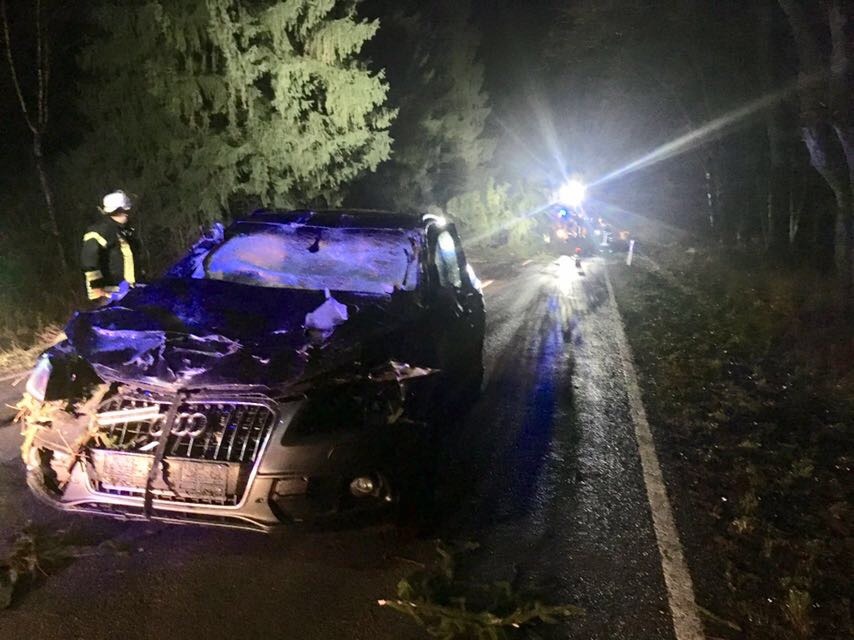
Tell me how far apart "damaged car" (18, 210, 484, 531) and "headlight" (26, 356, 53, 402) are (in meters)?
0.01

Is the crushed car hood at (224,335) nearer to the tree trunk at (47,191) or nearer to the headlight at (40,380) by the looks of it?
the headlight at (40,380)

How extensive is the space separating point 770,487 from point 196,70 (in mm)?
10508

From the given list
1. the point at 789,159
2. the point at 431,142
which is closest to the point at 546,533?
the point at 789,159

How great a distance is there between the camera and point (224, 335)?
418cm

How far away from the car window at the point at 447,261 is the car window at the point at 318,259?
367mm

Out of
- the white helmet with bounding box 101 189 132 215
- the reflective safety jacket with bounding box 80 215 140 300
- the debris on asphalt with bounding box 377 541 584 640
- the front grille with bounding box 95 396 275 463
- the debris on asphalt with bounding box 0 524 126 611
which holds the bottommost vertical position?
the debris on asphalt with bounding box 0 524 126 611

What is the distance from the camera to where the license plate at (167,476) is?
12.0ft

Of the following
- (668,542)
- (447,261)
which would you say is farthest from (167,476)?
(447,261)

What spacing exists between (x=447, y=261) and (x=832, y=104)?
7.27 metres

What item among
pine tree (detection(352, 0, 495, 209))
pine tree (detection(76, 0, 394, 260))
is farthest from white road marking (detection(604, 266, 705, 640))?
pine tree (detection(352, 0, 495, 209))

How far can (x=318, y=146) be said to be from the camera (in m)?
12.6

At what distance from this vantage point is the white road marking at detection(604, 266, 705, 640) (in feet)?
11.9

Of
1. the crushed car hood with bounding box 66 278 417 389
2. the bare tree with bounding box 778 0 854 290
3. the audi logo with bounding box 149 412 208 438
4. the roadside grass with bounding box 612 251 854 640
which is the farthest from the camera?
the bare tree with bounding box 778 0 854 290

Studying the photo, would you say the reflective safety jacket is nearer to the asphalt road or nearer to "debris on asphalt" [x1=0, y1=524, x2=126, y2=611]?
the asphalt road
